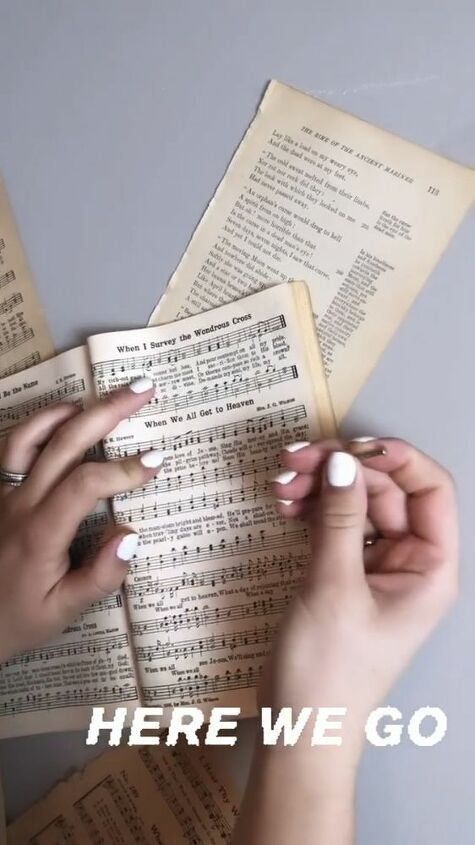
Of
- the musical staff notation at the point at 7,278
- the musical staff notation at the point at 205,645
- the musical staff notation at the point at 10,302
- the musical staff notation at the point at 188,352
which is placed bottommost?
the musical staff notation at the point at 205,645

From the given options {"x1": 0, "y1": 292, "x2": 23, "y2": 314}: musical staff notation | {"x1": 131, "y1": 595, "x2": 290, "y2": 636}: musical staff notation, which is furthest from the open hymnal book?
{"x1": 0, "y1": 292, "x2": 23, "y2": 314}: musical staff notation

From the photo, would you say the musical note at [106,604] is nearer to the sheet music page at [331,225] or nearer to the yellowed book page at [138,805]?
the yellowed book page at [138,805]

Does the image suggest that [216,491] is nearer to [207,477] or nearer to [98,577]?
[207,477]

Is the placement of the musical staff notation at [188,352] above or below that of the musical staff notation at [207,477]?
above

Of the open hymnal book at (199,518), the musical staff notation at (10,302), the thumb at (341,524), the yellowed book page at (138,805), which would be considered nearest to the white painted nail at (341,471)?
the thumb at (341,524)

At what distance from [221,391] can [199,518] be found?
133 mm

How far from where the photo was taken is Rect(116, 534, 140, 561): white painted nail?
780 millimetres

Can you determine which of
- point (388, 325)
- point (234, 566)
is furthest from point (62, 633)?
point (388, 325)

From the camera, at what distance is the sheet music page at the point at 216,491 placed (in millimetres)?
768

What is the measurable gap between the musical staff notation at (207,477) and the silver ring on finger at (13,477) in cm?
10

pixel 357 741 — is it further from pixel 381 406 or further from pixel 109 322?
pixel 109 322

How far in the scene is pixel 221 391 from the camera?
794 millimetres

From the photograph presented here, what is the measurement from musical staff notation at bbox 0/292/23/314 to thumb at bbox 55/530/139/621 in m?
0.30

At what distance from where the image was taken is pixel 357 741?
62 centimetres
